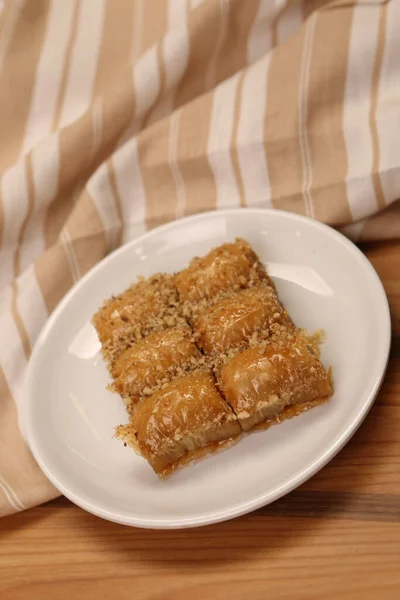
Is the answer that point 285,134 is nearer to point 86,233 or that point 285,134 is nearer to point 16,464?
point 86,233

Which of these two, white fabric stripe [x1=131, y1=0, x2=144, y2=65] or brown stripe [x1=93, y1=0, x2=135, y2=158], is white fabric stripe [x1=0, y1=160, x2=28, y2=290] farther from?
white fabric stripe [x1=131, y1=0, x2=144, y2=65]

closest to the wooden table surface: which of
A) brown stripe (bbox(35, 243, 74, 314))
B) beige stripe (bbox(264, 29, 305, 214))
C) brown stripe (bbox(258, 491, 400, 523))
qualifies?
brown stripe (bbox(258, 491, 400, 523))

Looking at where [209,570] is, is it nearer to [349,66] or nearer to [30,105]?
[349,66]

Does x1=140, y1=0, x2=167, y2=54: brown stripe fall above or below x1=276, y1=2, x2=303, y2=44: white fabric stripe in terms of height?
above

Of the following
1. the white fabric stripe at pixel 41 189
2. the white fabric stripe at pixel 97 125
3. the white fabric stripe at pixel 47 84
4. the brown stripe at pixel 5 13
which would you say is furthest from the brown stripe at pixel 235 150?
the brown stripe at pixel 5 13

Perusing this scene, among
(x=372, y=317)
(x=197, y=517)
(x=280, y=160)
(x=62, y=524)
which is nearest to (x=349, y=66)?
(x=280, y=160)

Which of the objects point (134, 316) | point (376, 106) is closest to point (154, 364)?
point (134, 316)
